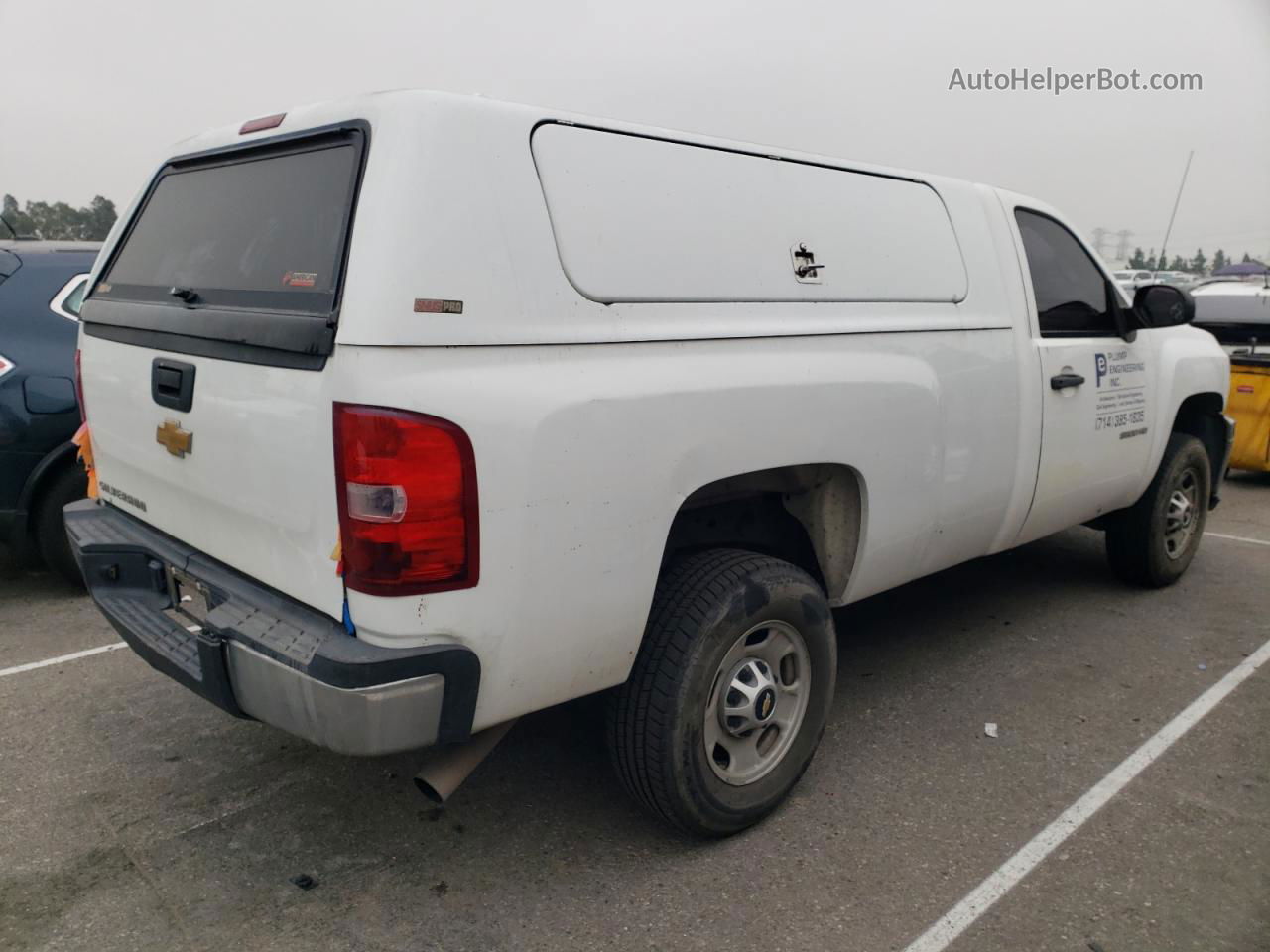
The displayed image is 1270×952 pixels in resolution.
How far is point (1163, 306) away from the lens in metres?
4.36

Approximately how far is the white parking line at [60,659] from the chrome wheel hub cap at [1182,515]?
5069 mm

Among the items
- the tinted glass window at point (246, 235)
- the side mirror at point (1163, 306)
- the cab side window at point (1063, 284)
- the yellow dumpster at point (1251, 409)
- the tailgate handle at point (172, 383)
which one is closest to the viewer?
the tinted glass window at point (246, 235)

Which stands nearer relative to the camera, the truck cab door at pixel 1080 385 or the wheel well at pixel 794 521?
the wheel well at pixel 794 521

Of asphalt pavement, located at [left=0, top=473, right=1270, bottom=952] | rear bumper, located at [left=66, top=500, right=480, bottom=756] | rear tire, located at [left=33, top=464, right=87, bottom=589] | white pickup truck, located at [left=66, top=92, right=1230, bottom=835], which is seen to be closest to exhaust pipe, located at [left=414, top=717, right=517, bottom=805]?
white pickup truck, located at [left=66, top=92, right=1230, bottom=835]

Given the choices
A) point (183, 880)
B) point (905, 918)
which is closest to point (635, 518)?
point (905, 918)

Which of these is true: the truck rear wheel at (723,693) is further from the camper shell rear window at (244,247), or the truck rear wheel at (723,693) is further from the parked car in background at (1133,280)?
the parked car in background at (1133,280)

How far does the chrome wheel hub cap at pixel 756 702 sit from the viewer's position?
2.80m

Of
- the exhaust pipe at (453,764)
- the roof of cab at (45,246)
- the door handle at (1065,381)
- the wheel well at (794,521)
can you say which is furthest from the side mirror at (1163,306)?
the roof of cab at (45,246)

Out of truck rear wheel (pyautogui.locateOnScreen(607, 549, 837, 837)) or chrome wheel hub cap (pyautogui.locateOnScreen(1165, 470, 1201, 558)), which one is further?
chrome wheel hub cap (pyautogui.locateOnScreen(1165, 470, 1201, 558))

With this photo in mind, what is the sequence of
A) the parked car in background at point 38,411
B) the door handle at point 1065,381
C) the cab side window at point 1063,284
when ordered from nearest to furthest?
the door handle at point 1065,381
the cab side window at point 1063,284
the parked car in background at point 38,411

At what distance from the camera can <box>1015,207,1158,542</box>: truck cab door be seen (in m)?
3.94

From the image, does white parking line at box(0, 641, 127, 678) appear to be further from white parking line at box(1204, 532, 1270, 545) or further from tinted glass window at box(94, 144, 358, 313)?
white parking line at box(1204, 532, 1270, 545)

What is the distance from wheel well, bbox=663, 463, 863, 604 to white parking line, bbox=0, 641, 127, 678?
111 inches

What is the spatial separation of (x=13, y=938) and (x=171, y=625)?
2.72ft
